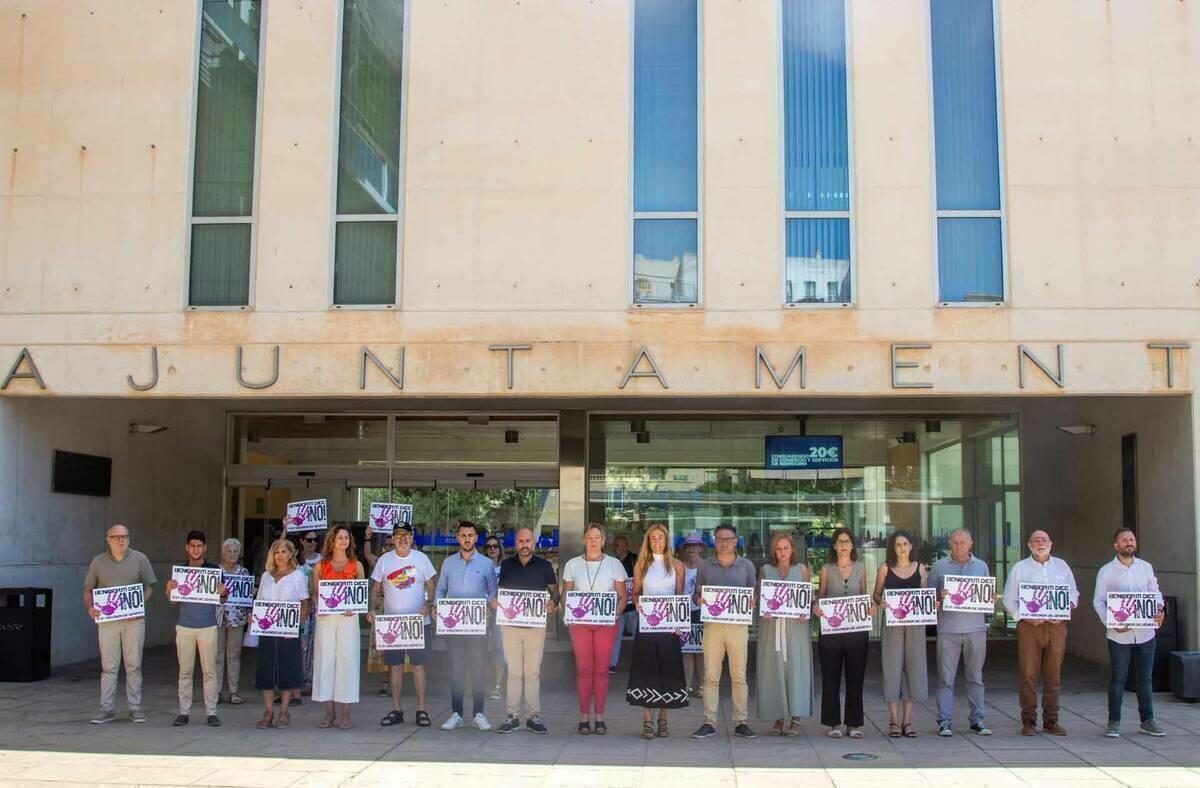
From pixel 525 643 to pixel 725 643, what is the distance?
5.52ft

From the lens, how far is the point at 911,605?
1013 centimetres

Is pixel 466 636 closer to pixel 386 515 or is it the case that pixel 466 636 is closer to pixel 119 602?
pixel 119 602

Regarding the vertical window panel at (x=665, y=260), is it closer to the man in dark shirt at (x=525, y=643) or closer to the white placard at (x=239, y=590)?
the man in dark shirt at (x=525, y=643)

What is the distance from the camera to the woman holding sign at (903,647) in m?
10.2

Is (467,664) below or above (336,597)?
below

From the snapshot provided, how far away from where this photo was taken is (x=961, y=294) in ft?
42.3

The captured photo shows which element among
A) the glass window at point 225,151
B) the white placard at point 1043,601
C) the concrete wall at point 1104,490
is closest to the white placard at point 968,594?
the white placard at point 1043,601

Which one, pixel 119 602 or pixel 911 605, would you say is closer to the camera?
pixel 911 605

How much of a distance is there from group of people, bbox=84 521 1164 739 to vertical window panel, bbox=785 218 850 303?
3374mm

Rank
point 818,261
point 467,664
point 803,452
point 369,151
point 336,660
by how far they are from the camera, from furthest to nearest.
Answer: point 803,452, point 369,151, point 818,261, point 467,664, point 336,660

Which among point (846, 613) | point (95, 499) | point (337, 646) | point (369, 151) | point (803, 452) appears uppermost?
point (369, 151)

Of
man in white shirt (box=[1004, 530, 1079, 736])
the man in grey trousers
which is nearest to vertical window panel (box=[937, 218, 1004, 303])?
man in white shirt (box=[1004, 530, 1079, 736])

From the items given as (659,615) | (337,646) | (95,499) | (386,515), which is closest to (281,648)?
(337,646)

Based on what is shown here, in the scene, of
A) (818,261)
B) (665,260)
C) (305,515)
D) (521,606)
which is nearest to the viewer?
(521,606)
